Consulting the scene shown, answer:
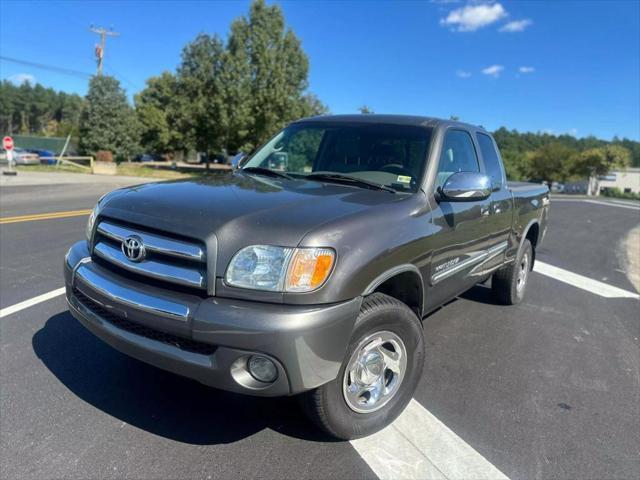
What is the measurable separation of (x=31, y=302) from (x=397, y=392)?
12.3 ft

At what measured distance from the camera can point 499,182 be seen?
183 inches

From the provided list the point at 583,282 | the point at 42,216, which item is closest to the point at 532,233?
the point at 583,282

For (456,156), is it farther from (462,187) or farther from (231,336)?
(231,336)

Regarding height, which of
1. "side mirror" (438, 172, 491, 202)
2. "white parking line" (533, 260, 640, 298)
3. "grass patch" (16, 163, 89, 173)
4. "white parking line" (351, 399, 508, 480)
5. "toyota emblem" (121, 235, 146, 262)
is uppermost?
"side mirror" (438, 172, 491, 202)

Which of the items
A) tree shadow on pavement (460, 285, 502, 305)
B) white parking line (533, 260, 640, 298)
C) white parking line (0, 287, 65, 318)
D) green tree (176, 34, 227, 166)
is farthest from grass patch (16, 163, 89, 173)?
tree shadow on pavement (460, 285, 502, 305)

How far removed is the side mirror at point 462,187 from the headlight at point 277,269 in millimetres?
1293

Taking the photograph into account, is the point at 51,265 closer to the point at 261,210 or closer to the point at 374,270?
the point at 261,210

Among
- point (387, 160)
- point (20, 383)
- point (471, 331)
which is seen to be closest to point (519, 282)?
point (471, 331)

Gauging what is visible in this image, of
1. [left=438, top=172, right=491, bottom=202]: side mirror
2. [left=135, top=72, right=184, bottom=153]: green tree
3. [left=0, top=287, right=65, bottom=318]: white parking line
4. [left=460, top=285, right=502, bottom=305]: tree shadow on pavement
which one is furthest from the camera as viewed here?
[left=135, top=72, right=184, bottom=153]: green tree

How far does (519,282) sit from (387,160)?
2.89 meters

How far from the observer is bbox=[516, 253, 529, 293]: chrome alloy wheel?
5.44 m

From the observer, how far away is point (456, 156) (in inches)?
153

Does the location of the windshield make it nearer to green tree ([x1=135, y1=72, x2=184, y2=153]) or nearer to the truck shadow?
the truck shadow

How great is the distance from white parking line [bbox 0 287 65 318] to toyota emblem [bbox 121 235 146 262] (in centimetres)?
256
